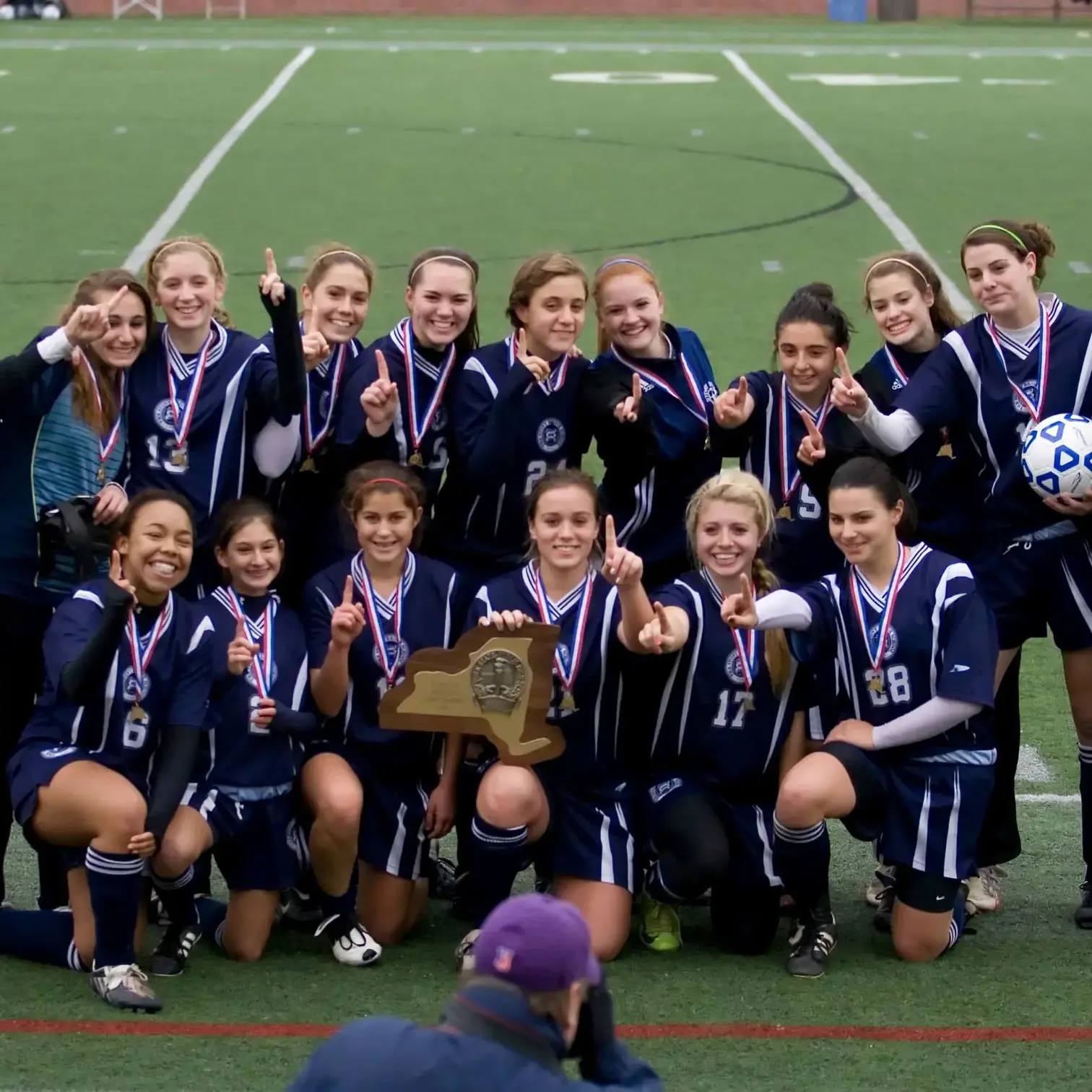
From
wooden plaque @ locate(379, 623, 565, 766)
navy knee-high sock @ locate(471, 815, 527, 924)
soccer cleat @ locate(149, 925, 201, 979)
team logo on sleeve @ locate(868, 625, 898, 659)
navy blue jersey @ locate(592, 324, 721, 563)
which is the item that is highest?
navy blue jersey @ locate(592, 324, 721, 563)

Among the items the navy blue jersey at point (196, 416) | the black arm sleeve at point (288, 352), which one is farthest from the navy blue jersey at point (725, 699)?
the navy blue jersey at point (196, 416)

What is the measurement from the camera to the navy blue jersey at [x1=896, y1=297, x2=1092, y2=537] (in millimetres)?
4816

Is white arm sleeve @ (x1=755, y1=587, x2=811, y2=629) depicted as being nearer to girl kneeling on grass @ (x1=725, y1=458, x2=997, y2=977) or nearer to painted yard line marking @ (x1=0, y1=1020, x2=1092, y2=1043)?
girl kneeling on grass @ (x1=725, y1=458, x2=997, y2=977)

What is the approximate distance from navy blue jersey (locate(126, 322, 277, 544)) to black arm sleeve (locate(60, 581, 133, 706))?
1.90 ft

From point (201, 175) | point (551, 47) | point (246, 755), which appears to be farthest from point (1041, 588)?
point (551, 47)

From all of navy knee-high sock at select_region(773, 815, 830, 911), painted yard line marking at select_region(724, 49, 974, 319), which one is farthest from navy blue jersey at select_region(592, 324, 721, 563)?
painted yard line marking at select_region(724, 49, 974, 319)

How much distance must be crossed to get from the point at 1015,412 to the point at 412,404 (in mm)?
1474

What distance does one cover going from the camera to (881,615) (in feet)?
15.1

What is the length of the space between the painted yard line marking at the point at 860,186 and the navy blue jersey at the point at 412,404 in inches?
199

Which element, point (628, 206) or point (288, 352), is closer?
point (288, 352)

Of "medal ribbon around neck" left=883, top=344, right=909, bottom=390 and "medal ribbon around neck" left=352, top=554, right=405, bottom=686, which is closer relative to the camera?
"medal ribbon around neck" left=352, top=554, right=405, bottom=686

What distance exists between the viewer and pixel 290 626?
15.5ft

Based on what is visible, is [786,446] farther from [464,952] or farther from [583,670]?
[464,952]

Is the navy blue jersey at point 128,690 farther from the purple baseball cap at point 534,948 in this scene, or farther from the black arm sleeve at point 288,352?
the purple baseball cap at point 534,948
